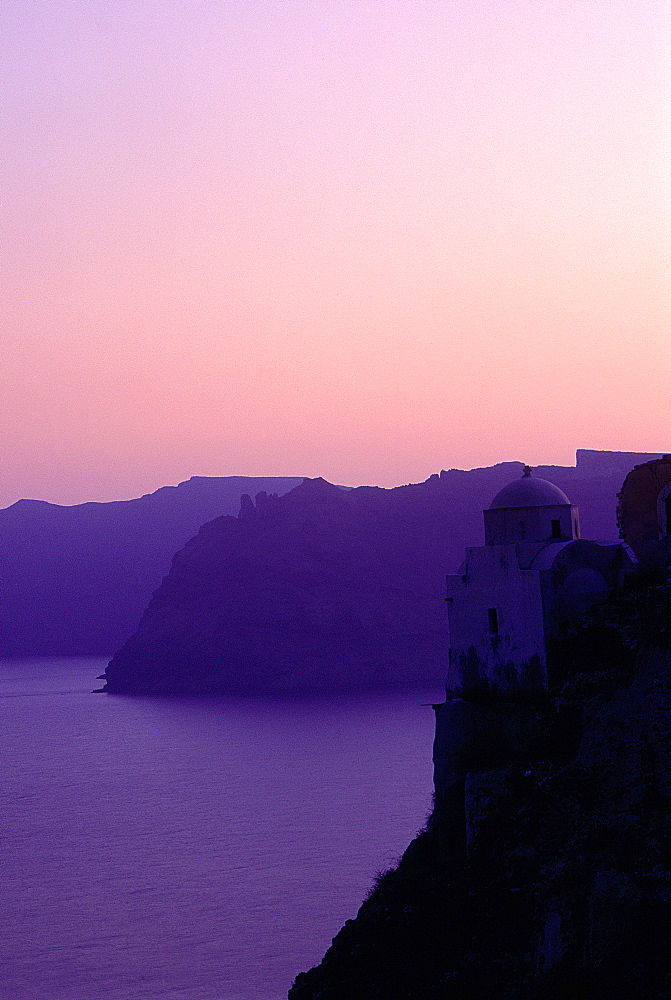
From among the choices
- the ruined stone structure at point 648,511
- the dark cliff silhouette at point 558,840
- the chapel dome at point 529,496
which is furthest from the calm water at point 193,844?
the ruined stone structure at point 648,511

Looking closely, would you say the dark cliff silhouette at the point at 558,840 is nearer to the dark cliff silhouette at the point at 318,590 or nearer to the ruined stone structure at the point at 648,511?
the ruined stone structure at the point at 648,511

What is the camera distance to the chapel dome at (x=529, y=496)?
28.8m

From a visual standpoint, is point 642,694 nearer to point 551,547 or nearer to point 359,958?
point 551,547

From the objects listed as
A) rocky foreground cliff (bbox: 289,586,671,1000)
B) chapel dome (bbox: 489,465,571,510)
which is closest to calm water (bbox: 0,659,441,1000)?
rocky foreground cliff (bbox: 289,586,671,1000)

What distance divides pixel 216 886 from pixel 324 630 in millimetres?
113379

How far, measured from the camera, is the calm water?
42.9m

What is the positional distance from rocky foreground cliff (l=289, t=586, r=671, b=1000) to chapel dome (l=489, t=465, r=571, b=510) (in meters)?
4.87

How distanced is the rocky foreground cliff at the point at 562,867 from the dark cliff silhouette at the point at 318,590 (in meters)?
131

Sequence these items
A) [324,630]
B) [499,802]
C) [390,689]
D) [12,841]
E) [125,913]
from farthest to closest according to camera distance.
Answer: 1. [324,630]
2. [390,689]
3. [12,841]
4. [125,913]
5. [499,802]

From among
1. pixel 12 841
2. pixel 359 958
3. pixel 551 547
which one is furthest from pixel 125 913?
pixel 551 547

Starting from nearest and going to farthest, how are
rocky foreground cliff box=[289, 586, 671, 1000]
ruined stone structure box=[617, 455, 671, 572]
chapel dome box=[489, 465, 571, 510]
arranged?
rocky foreground cliff box=[289, 586, 671, 1000], ruined stone structure box=[617, 455, 671, 572], chapel dome box=[489, 465, 571, 510]

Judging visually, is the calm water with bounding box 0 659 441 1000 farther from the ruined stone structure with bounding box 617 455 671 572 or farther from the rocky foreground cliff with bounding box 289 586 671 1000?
the ruined stone structure with bounding box 617 455 671 572

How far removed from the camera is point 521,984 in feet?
58.5

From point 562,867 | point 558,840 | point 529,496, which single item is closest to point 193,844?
point 529,496
